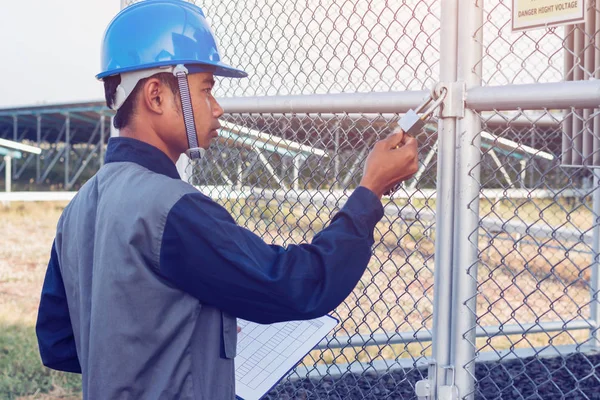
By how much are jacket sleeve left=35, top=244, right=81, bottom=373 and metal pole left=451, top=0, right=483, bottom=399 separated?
1217 millimetres

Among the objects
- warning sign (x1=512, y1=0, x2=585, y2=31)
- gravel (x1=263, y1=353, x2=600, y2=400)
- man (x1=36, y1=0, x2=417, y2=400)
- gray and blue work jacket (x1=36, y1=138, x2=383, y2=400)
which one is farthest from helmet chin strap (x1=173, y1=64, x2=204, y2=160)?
gravel (x1=263, y1=353, x2=600, y2=400)

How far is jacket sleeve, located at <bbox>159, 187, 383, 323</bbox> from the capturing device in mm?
1646

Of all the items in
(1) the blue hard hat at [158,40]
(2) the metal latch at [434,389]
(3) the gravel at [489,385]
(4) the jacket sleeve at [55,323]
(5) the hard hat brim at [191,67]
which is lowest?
(3) the gravel at [489,385]

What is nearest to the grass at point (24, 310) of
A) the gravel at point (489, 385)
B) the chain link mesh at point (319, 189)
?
the gravel at point (489, 385)

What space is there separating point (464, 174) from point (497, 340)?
4810 millimetres

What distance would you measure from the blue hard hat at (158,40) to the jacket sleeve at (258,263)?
1.55ft

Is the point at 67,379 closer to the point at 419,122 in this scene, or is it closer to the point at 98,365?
the point at 98,365

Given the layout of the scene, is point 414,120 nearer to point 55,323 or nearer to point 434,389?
point 434,389

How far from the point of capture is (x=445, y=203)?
214cm

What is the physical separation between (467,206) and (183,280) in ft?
3.07

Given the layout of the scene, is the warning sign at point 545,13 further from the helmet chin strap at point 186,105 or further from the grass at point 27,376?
the grass at point 27,376

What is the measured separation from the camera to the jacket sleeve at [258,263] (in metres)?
1.65

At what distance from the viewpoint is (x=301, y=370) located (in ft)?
15.4

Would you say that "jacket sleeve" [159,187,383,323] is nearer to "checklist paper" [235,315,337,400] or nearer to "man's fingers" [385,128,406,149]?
"man's fingers" [385,128,406,149]
